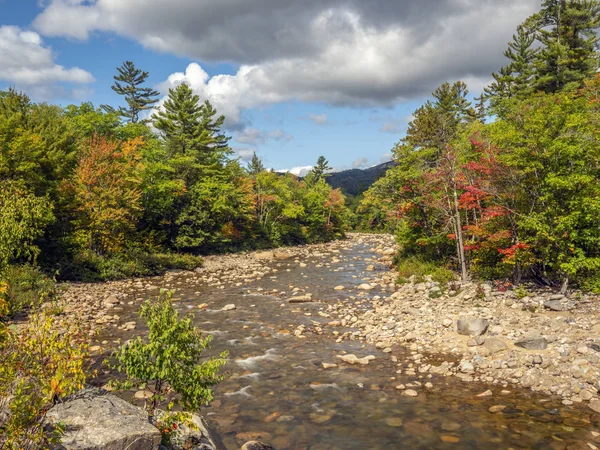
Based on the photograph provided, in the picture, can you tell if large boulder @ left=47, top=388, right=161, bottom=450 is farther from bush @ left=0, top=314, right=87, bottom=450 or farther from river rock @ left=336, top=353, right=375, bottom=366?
river rock @ left=336, top=353, right=375, bottom=366

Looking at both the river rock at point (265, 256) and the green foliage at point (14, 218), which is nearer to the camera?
the green foliage at point (14, 218)

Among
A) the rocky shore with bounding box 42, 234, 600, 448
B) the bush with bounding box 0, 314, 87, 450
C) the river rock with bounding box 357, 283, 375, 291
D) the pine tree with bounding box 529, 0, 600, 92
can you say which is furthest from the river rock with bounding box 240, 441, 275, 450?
the pine tree with bounding box 529, 0, 600, 92

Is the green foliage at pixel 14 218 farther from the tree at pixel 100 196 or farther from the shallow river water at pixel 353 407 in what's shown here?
the shallow river water at pixel 353 407

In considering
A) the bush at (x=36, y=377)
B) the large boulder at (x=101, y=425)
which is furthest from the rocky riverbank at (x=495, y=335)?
the bush at (x=36, y=377)

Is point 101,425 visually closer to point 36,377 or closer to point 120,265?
point 36,377

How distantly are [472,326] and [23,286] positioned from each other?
→ 70.8ft

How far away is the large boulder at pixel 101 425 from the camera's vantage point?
18.2ft

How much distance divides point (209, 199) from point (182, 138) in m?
8.35

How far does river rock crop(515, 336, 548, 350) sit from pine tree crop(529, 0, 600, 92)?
118 feet

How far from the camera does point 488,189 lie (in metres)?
Result: 18.8

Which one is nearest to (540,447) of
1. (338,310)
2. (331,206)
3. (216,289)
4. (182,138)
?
(338,310)

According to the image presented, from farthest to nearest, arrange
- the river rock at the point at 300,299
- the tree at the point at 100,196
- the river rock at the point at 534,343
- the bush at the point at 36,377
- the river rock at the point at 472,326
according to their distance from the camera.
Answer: the tree at the point at 100,196 → the river rock at the point at 300,299 → the river rock at the point at 472,326 → the river rock at the point at 534,343 → the bush at the point at 36,377

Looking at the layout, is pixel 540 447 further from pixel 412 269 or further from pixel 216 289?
pixel 216 289

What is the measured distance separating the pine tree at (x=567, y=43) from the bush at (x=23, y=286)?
4744 centimetres
